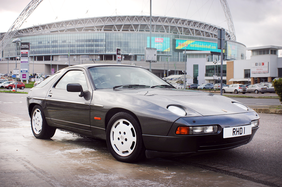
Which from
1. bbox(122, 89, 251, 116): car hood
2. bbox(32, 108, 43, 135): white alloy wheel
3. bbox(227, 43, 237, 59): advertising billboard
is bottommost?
bbox(32, 108, 43, 135): white alloy wheel

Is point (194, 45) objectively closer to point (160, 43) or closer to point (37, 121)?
point (160, 43)

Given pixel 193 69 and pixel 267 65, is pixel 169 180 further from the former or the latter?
pixel 193 69

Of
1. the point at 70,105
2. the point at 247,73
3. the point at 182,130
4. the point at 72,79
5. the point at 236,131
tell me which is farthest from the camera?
the point at 247,73

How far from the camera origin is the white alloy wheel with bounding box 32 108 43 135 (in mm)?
5113

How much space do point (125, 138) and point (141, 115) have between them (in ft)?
1.34

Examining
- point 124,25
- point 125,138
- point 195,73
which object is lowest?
point 125,138

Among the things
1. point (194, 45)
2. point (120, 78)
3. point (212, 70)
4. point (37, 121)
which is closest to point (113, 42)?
point (194, 45)

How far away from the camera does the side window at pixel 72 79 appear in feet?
14.6

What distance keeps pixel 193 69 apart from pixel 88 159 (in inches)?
3078

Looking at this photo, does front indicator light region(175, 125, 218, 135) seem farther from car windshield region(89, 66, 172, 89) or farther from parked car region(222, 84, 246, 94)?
parked car region(222, 84, 246, 94)

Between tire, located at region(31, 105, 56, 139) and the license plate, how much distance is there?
10.5 ft

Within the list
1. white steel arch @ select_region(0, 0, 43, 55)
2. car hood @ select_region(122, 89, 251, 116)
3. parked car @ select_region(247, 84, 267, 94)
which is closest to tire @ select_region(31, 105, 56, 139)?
car hood @ select_region(122, 89, 251, 116)

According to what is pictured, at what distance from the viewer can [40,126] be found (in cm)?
512

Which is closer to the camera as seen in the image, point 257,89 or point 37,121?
point 37,121
